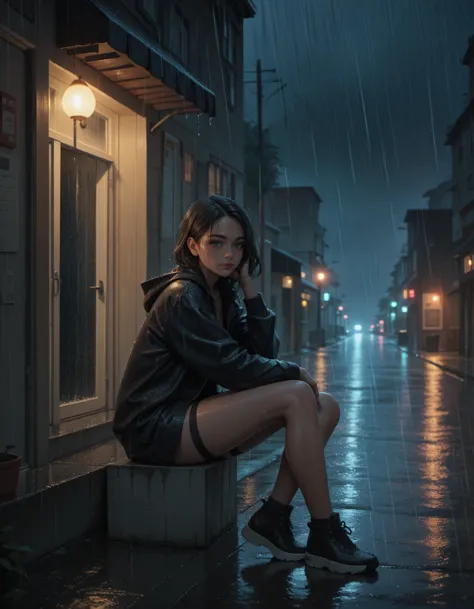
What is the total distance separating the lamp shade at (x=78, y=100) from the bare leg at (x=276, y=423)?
2.93m

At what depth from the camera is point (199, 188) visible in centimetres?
949

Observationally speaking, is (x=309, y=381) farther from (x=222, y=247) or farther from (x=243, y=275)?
(x=222, y=247)

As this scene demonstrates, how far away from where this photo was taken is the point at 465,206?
33.6m

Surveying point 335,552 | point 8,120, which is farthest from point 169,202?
point 335,552

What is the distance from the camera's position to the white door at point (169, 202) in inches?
307

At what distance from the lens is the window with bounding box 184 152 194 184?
8.75 m

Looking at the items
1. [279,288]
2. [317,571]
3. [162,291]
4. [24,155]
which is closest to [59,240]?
[24,155]

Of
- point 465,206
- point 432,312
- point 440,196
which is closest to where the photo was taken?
point 465,206

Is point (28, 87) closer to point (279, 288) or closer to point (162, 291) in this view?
point (162, 291)

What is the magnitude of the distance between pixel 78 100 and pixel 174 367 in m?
2.75

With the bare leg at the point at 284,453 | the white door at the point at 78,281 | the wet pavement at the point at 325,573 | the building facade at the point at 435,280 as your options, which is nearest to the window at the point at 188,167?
the white door at the point at 78,281

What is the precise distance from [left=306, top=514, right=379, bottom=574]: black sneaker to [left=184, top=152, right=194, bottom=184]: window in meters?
5.86

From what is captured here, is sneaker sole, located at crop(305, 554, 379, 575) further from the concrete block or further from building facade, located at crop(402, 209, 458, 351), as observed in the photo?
building facade, located at crop(402, 209, 458, 351)

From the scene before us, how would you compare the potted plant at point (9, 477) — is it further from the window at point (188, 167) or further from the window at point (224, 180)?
the window at point (224, 180)
